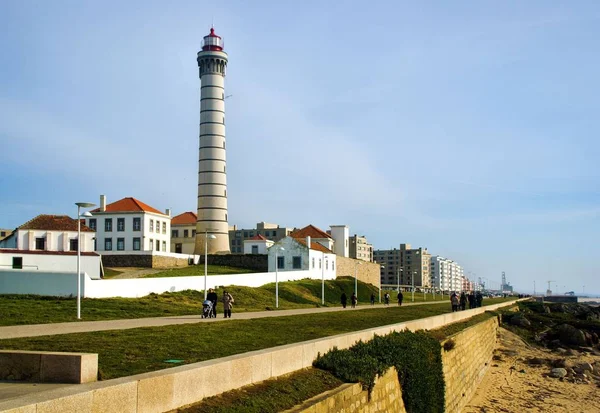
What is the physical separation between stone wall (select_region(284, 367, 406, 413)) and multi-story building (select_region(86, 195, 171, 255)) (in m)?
53.7

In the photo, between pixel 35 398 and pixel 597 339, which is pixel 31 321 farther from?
pixel 597 339

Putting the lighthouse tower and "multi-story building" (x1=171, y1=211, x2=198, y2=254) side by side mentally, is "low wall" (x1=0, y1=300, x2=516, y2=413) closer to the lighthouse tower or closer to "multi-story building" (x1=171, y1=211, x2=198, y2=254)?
the lighthouse tower

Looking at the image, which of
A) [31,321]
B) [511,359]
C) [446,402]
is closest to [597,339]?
[511,359]

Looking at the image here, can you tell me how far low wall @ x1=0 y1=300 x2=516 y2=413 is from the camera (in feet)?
21.2

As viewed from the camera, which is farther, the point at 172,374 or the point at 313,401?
the point at 313,401

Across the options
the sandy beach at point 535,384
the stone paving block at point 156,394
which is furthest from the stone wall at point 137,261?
the stone paving block at point 156,394

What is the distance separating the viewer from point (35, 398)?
635 centimetres

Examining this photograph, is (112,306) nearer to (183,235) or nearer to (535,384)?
(535,384)

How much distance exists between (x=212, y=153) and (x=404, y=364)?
56498mm

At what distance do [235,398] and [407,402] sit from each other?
7.89m

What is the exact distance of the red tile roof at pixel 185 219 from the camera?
8494cm

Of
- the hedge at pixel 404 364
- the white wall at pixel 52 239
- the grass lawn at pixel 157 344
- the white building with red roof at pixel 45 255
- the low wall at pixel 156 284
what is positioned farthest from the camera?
the white wall at pixel 52 239

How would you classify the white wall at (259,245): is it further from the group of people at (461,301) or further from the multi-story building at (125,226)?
the group of people at (461,301)

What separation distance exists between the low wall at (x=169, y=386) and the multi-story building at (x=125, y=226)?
56251mm
